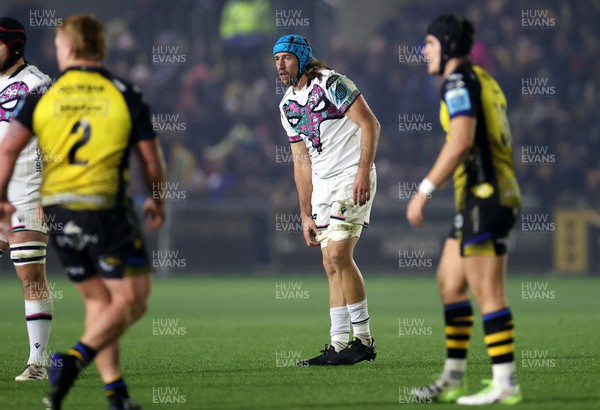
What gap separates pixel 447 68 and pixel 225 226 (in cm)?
1631

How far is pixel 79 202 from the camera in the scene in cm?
622

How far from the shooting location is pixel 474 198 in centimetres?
669

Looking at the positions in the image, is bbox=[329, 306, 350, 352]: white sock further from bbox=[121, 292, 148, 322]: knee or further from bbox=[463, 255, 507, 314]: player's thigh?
bbox=[121, 292, 148, 322]: knee

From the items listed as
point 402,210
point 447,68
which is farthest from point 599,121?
point 447,68

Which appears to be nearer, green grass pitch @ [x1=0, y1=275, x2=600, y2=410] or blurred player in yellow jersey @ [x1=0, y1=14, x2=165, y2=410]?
blurred player in yellow jersey @ [x1=0, y1=14, x2=165, y2=410]

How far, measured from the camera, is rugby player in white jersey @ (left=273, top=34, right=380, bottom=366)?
9102 mm

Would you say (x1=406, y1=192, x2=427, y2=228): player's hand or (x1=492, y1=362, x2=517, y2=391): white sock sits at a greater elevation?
(x1=406, y1=192, x2=427, y2=228): player's hand

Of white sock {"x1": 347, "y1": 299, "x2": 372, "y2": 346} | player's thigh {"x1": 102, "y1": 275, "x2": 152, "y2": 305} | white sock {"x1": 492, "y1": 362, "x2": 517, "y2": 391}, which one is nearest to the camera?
player's thigh {"x1": 102, "y1": 275, "x2": 152, "y2": 305}

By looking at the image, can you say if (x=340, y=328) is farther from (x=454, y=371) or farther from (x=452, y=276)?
(x=452, y=276)

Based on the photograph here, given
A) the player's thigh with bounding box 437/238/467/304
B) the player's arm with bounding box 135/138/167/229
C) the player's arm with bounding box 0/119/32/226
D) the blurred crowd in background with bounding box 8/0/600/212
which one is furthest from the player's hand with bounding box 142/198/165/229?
the blurred crowd in background with bounding box 8/0/600/212

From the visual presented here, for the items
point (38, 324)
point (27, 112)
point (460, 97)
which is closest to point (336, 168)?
point (38, 324)

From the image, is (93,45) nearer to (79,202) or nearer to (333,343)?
(79,202)

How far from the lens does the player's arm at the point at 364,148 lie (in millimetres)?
8992

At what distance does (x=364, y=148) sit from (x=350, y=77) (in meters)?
18.1
